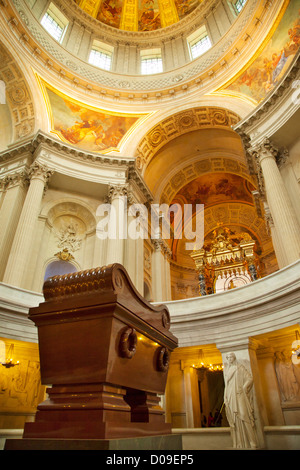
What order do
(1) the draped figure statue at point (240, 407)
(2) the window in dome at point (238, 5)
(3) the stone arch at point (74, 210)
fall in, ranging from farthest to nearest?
1. (2) the window in dome at point (238, 5)
2. (3) the stone arch at point (74, 210)
3. (1) the draped figure statue at point (240, 407)

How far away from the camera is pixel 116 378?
1558mm

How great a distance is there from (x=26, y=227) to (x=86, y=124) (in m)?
7.19

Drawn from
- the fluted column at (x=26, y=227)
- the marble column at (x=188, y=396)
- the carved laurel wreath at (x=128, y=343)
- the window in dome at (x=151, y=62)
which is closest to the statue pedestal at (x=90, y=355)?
the carved laurel wreath at (x=128, y=343)

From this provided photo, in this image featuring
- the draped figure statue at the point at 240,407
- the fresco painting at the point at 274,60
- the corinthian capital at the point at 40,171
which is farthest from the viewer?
the corinthian capital at the point at 40,171

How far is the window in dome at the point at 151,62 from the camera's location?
19492 mm

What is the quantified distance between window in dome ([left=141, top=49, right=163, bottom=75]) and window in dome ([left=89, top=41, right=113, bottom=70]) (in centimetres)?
209

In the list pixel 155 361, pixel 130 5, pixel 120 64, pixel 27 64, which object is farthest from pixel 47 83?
pixel 155 361

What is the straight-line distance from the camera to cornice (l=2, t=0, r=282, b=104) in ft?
46.7

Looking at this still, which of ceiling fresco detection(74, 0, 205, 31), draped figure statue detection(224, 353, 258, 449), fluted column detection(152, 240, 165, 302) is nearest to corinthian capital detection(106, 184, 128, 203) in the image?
fluted column detection(152, 240, 165, 302)

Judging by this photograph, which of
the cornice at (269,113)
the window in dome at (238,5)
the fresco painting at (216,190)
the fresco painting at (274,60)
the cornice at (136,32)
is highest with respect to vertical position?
the cornice at (136,32)

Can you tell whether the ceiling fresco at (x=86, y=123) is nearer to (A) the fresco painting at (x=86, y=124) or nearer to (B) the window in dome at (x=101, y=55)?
(A) the fresco painting at (x=86, y=124)

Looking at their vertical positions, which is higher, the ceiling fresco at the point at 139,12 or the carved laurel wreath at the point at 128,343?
the ceiling fresco at the point at 139,12

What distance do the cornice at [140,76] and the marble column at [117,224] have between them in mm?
6114

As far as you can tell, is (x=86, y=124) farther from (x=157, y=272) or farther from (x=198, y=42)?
(x=198, y=42)
